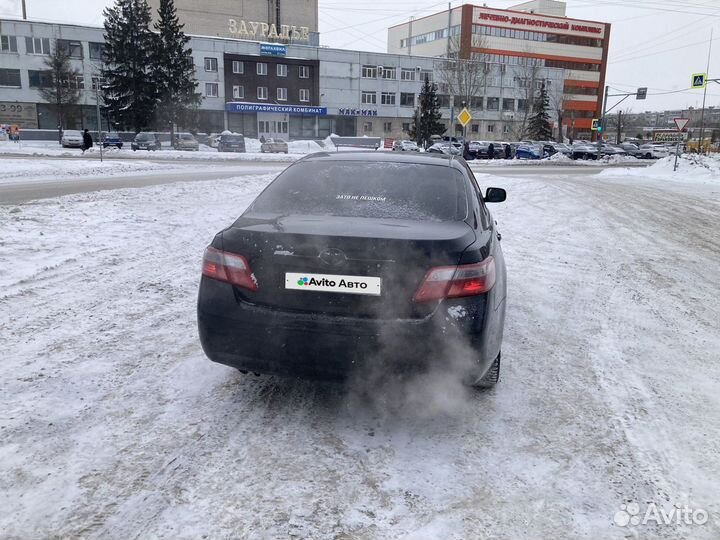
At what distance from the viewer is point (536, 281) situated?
7020 mm

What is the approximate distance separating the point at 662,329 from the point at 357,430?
344 cm

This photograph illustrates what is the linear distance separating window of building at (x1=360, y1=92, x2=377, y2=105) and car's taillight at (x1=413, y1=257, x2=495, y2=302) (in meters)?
69.2

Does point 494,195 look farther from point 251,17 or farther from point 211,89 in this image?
point 251,17

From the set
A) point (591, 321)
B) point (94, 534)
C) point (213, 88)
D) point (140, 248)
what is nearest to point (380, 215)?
point (94, 534)

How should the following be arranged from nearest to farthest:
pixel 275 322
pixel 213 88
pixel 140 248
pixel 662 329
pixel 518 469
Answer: pixel 518 469 → pixel 275 322 → pixel 662 329 → pixel 140 248 → pixel 213 88

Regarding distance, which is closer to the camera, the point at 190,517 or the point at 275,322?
the point at 190,517

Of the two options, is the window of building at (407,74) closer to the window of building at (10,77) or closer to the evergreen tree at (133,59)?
the evergreen tree at (133,59)

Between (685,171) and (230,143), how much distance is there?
1256 inches

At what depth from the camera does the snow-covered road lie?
2.60 m

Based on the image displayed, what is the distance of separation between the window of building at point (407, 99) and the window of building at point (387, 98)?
50.3 inches

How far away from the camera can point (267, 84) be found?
2589 inches

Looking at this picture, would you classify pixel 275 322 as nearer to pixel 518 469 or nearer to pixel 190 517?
pixel 190 517

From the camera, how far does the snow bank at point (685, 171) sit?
25.4 metres

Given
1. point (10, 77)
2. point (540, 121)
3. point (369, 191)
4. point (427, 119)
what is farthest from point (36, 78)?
point (369, 191)
